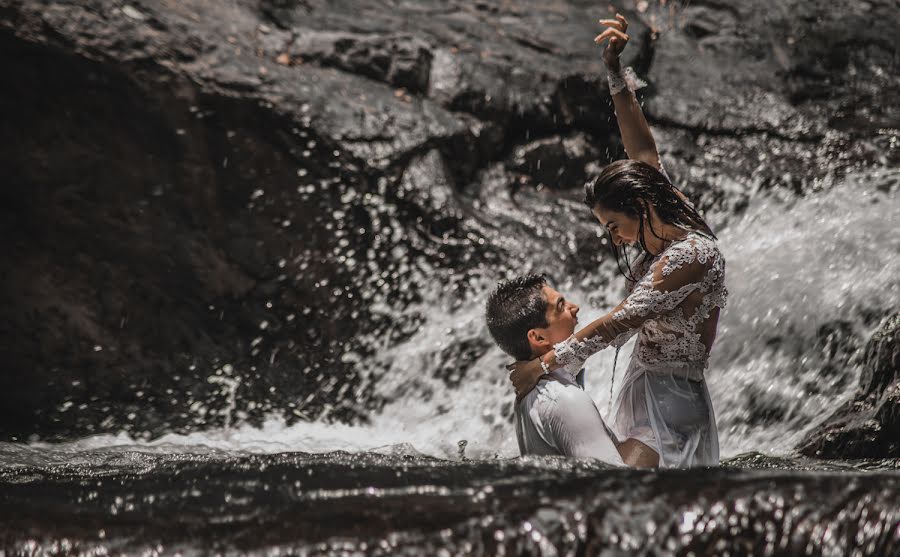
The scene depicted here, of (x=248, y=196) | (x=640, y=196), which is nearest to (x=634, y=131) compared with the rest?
(x=640, y=196)

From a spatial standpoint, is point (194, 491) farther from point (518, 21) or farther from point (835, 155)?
point (518, 21)

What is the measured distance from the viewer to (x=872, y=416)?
4.07 meters

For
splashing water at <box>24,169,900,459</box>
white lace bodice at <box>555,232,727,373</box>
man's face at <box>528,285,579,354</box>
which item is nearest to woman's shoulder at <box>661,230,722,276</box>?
white lace bodice at <box>555,232,727,373</box>

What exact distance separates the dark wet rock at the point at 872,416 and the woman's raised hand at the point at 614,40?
1.74m

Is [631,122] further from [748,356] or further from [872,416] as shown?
[748,356]

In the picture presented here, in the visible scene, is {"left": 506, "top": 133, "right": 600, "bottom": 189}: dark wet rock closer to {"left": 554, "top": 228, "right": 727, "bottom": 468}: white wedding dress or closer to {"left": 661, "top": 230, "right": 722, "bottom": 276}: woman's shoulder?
{"left": 554, "top": 228, "right": 727, "bottom": 468}: white wedding dress

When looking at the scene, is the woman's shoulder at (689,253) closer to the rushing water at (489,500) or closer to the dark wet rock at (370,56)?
the rushing water at (489,500)

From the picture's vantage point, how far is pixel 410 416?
647 centimetres

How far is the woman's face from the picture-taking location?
11.6 feet

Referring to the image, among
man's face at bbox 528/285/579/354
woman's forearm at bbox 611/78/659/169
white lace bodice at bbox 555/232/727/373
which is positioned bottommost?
man's face at bbox 528/285/579/354

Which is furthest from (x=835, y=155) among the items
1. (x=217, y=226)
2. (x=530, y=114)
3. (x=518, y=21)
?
(x=217, y=226)

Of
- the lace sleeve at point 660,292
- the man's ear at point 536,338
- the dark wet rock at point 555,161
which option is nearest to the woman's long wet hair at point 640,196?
the lace sleeve at point 660,292

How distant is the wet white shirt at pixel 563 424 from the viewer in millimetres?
3305

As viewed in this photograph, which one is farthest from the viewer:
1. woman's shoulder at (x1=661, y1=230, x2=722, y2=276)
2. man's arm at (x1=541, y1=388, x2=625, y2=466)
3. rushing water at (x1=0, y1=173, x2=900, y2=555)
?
woman's shoulder at (x1=661, y1=230, x2=722, y2=276)
